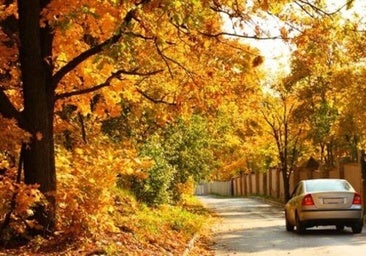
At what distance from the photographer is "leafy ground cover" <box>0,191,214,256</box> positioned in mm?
10898

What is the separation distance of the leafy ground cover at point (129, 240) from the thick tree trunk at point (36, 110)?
65 centimetres

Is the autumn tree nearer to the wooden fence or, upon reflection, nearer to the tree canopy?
the tree canopy

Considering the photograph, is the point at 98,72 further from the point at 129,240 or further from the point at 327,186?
the point at 327,186

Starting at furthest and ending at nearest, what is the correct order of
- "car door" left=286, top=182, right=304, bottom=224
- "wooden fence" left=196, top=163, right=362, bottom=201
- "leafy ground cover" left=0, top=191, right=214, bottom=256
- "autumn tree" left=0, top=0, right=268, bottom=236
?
"wooden fence" left=196, top=163, right=362, bottom=201, "car door" left=286, top=182, right=304, bottom=224, "leafy ground cover" left=0, top=191, right=214, bottom=256, "autumn tree" left=0, top=0, right=268, bottom=236

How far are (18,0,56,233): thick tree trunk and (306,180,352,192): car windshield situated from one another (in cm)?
865

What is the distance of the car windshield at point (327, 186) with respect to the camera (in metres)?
17.9

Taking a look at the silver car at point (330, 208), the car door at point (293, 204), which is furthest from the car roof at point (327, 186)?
the car door at point (293, 204)

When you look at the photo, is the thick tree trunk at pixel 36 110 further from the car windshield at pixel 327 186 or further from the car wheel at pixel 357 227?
the car wheel at pixel 357 227

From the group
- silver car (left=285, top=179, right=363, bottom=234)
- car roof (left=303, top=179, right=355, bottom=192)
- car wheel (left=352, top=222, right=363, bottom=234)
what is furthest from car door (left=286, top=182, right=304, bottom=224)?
car wheel (left=352, top=222, right=363, bottom=234)

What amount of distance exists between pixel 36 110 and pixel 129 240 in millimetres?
3445

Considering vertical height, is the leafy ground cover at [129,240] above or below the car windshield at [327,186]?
below

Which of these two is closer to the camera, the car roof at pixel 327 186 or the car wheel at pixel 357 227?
the car wheel at pixel 357 227

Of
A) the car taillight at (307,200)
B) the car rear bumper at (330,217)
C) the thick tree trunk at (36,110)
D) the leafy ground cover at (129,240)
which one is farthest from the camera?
the car taillight at (307,200)

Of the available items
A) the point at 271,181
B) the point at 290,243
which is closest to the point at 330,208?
the point at 290,243
